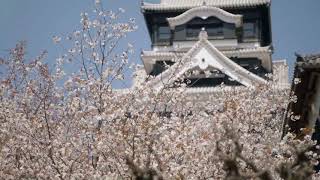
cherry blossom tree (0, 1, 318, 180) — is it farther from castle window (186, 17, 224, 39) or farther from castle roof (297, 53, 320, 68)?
castle window (186, 17, 224, 39)

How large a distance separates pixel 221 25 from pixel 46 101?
20.9 metres

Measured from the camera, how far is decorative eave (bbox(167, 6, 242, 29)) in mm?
30812

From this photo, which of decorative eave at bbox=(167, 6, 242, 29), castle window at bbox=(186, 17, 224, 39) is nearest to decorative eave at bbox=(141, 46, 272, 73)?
castle window at bbox=(186, 17, 224, 39)

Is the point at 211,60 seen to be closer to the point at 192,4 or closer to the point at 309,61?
the point at 192,4

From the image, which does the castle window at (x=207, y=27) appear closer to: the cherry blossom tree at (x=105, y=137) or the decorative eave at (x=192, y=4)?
the decorative eave at (x=192, y=4)

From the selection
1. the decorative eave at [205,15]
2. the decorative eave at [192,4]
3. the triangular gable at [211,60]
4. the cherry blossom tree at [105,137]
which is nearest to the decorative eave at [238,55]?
the triangular gable at [211,60]

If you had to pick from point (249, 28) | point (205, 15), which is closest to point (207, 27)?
point (205, 15)

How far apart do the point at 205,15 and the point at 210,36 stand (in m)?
1.29

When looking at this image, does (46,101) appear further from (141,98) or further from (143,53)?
(143,53)

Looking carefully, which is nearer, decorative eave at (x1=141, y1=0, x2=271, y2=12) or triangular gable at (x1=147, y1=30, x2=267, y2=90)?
triangular gable at (x1=147, y1=30, x2=267, y2=90)

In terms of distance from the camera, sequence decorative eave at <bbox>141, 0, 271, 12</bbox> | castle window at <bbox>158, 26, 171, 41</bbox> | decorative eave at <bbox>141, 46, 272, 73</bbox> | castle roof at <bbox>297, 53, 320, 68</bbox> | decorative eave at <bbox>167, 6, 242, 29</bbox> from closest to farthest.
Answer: castle roof at <bbox>297, 53, 320, 68</bbox> < decorative eave at <bbox>141, 46, 272, 73</bbox> < decorative eave at <bbox>167, 6, 242, 29</bbox> < decorative eave at <bbox>141, 0, 271, 12</bbox> < castle window at <bbox>158, 26, 171, 41</bbox>

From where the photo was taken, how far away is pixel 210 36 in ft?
103

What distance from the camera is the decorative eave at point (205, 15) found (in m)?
30.8

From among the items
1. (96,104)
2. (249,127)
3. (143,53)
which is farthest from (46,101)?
(143,53)
